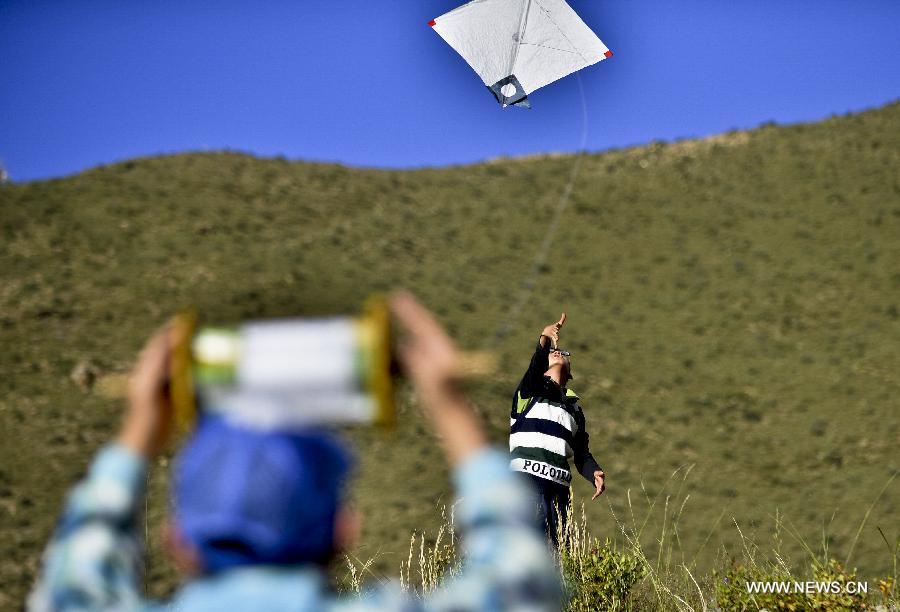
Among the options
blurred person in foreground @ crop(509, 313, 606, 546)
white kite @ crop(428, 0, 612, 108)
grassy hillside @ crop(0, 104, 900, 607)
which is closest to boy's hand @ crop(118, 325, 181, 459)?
blurred person in foreground @ crop(509, 313, 606, 546)

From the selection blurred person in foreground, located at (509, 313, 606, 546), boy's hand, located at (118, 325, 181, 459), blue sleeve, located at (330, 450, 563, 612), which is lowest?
blue sleeve, located at (330, 450, 563, 612)

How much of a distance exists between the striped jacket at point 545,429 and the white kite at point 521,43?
178cm

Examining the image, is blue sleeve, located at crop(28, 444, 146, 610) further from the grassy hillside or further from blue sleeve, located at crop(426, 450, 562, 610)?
the grassy hillside

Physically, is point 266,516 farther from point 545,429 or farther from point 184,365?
point 545,429

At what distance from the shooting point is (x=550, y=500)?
5805mm

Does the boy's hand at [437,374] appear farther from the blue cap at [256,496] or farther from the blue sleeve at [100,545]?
the blue sleeve at [100,545]

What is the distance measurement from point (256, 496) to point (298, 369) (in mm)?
143

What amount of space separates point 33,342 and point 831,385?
82.4 feet

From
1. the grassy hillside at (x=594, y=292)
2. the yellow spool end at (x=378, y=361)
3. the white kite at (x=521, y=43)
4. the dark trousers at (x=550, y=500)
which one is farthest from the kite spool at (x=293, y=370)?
the grassy hillside at (x=594, y=292)

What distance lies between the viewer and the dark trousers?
5.57m

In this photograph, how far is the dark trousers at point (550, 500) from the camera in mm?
5566

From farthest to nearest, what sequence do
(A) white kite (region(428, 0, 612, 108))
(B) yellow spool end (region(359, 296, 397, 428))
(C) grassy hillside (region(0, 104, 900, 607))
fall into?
(C) grassy hillside (region(0, 104, 900, 607))
(A) white kite (region(428, 0, 612, 108))
(B) yellow spool end (region(359, 296, 397, 428))

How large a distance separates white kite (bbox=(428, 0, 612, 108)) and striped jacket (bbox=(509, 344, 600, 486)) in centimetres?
178

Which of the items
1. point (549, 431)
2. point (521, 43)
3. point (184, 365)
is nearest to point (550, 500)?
point (549, 431)
